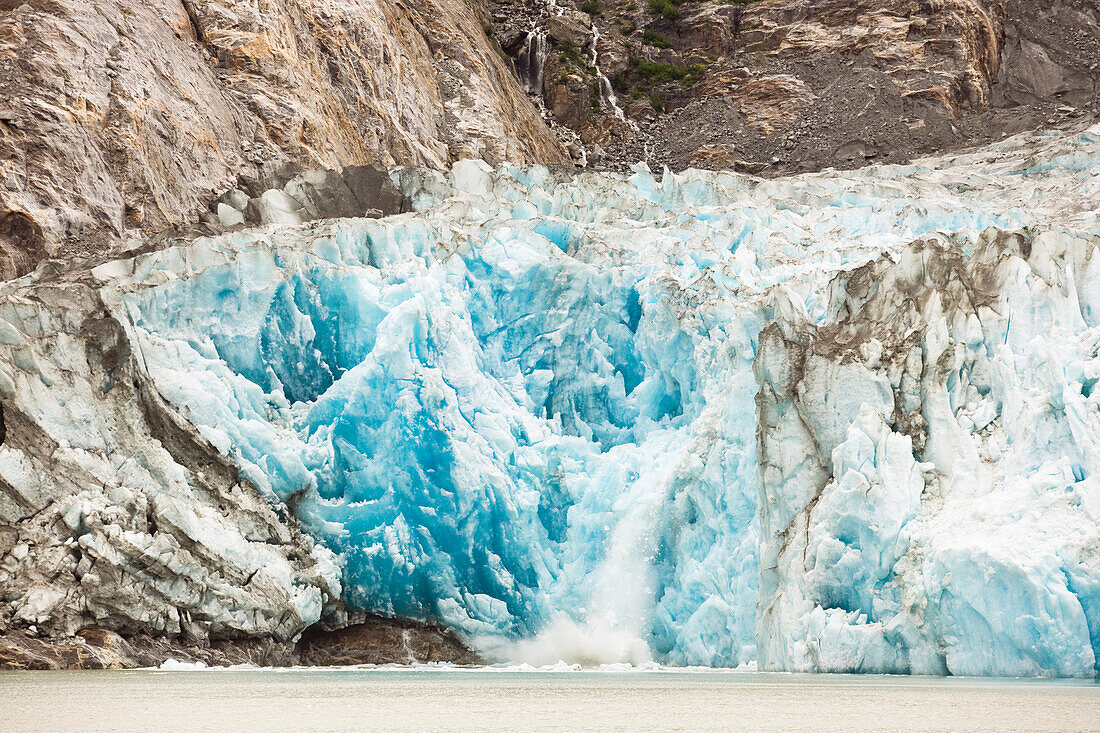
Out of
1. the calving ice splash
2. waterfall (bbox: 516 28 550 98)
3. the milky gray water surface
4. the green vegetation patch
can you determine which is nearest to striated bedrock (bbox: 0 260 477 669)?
the calving ice splash

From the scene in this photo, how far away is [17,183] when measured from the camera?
16.5 metres

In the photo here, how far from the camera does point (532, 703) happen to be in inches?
367

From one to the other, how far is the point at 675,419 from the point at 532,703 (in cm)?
667

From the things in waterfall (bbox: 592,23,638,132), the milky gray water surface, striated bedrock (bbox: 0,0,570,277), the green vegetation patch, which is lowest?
the milky gray water surface

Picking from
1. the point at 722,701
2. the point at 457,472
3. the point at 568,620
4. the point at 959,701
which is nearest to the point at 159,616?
the point at 457,472

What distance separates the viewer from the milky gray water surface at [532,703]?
24.7 ft

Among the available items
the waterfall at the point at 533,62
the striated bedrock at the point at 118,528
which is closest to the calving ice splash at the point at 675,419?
the striated bedrock at the point at 118,528

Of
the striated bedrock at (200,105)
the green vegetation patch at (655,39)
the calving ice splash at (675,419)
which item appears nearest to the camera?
the calving ice splash at (675,419)

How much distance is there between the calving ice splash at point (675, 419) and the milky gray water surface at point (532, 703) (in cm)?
116

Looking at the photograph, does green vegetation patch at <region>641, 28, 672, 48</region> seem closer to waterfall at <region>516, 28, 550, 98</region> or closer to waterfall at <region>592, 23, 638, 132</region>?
waterfall at <region>592, 23, 638, 132</region>

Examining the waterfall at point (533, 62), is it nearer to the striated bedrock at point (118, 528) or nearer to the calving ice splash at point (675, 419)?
the calving ice splash at point (675, 419)

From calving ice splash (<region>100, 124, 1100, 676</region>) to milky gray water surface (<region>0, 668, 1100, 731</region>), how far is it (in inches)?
45.8

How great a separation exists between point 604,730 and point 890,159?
23.7 meters

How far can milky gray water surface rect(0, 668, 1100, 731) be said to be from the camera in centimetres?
754
